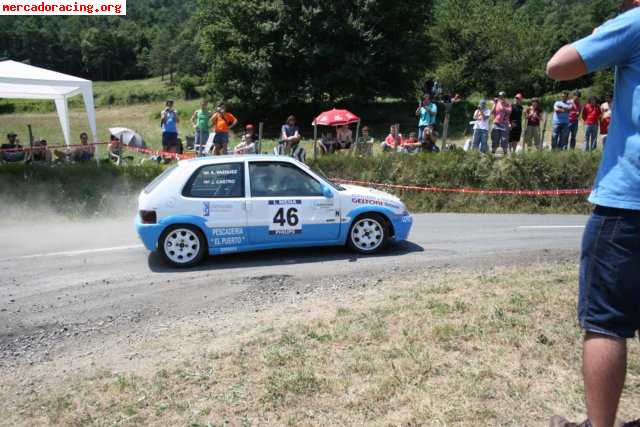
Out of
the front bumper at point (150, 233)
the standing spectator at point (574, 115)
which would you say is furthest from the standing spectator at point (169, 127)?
the standing spectator at point (574, 115)

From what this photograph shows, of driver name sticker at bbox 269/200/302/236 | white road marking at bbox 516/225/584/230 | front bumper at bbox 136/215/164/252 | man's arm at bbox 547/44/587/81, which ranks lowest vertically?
white road marking at bbox 516/225/584/230

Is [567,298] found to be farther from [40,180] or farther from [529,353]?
[40,180]

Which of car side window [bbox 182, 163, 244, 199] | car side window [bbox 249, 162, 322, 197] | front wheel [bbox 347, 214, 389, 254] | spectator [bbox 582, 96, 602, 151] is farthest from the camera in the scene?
spectator [bbox 582, 96, 602, 151]

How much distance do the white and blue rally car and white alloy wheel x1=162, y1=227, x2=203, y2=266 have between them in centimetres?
1

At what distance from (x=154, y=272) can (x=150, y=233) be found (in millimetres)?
593

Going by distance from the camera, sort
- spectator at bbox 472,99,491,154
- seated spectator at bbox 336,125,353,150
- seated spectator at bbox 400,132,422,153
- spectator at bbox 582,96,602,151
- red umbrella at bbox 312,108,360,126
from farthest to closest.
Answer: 1. red umbrella at bbox 312,108,360,126
2. seated spectator at bbox 336,125,353,150
3. seated spectator at bbox 400,132,422,153
4. spectator at bbox 582,96,602,151
5. spectator at bbox 472,99,491,154

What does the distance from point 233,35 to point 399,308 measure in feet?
121

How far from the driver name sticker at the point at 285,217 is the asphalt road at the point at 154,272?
1.54ft

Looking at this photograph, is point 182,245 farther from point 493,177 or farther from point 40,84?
point 40,84

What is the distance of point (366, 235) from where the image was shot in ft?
31.1

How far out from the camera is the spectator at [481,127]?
1734 cm

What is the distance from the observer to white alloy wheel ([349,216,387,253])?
9453mm

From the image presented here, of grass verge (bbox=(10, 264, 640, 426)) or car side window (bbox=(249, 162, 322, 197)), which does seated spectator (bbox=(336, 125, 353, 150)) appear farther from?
grass verge (bbox=(10, 264, 640, 426))

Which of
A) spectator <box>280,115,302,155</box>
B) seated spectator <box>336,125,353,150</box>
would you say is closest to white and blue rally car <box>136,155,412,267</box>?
spectator <box>280,115,302,155</box>
